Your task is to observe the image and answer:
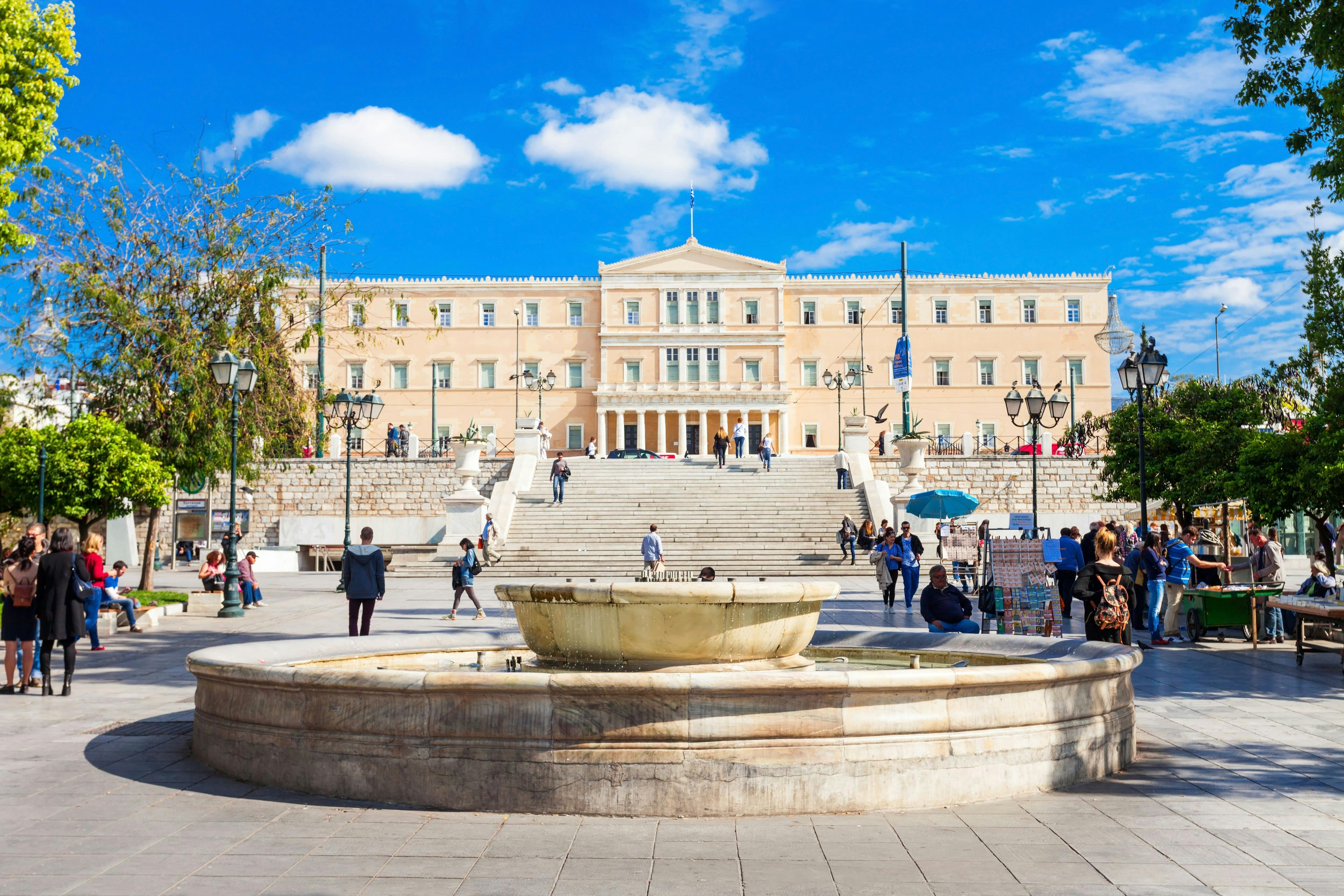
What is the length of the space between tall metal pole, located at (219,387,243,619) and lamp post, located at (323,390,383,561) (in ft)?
8.71

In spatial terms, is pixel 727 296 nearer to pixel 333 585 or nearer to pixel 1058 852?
pixel 333 585

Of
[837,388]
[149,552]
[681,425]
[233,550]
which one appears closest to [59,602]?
[233,550]

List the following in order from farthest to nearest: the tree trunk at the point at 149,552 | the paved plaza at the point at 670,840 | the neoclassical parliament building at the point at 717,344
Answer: the neoclassical parliament building at the point at 717,344 < the tree trunk at the point at 149,552 < the paved plaza at the point at 670,840

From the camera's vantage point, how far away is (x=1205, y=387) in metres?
27.1

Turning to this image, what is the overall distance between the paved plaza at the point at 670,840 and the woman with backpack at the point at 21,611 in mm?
2030

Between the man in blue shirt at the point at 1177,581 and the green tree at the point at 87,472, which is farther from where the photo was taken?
the green tree at the point at 87,472

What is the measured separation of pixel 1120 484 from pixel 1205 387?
3311 mm

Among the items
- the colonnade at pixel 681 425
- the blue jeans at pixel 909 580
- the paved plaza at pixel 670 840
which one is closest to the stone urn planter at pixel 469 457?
the blue jeans at pixel 909 580

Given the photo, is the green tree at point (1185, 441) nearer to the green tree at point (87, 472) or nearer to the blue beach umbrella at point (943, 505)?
the blue beach umbrella at point (943, 505)

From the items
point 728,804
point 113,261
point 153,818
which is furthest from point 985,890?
point 113,261

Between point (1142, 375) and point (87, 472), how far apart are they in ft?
51.1

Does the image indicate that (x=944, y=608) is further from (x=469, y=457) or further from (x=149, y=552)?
(x=469, y=457)

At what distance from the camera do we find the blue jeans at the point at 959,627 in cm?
954

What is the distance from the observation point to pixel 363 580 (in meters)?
10.1
